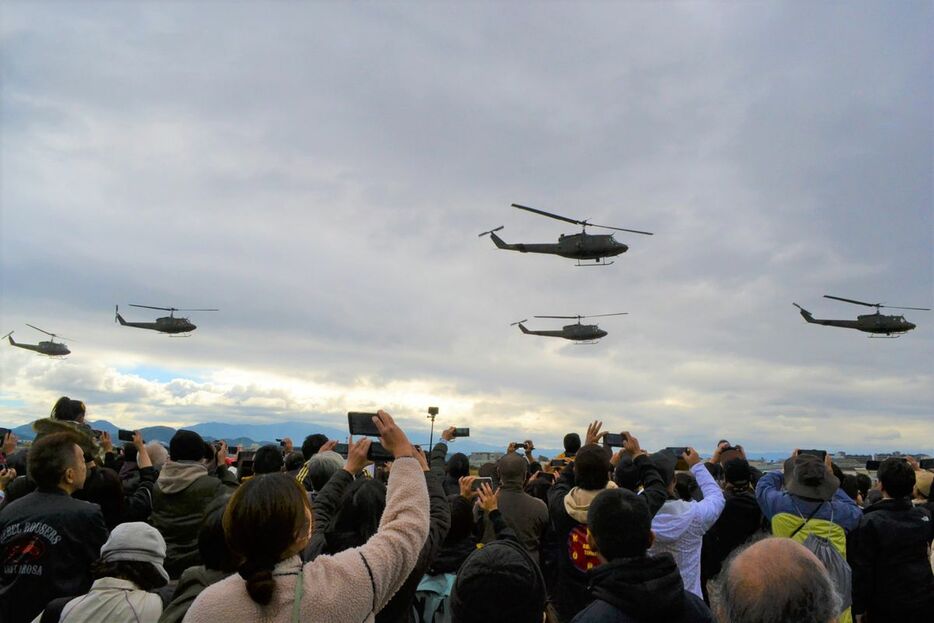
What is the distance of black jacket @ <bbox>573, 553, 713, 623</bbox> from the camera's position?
9.59 feet

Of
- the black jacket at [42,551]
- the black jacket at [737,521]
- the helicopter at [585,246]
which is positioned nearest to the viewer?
the black jacket at [42,551]

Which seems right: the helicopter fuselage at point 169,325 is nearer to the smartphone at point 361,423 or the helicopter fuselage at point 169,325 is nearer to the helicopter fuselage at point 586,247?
the helicopter fuselage at point 586,247

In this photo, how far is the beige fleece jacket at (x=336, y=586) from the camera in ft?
7.79

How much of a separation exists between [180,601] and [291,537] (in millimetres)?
1054

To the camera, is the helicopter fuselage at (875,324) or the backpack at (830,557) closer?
the backpack at (830,557)

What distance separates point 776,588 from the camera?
88.8 inches

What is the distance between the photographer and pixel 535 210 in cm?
2684

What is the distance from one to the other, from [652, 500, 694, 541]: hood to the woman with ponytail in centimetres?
301

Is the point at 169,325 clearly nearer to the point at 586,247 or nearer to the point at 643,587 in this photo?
the point at 586,247

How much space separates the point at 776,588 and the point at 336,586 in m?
1.59

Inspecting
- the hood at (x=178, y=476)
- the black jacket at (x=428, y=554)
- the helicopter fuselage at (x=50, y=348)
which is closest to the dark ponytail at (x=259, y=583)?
the black jacket at (x=428, y=554)

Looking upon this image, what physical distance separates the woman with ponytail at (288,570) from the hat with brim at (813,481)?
13.4 ft

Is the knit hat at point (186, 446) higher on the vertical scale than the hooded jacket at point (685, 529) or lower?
higher

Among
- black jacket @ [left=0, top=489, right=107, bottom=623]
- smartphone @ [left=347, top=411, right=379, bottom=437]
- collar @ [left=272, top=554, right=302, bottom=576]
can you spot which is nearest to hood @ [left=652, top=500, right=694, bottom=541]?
smartphone @ [left=347, top=411, right=379, bottom=437]
